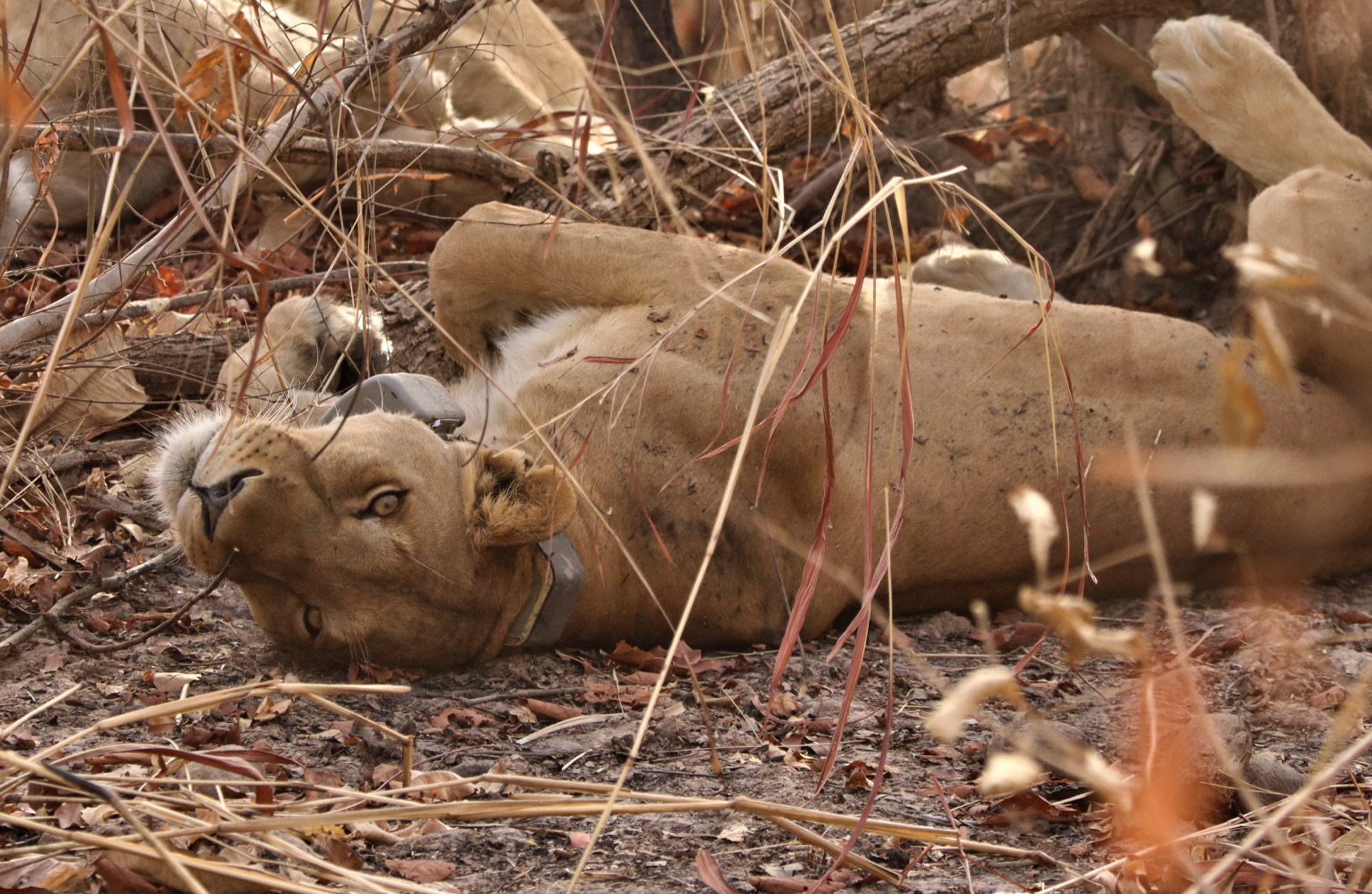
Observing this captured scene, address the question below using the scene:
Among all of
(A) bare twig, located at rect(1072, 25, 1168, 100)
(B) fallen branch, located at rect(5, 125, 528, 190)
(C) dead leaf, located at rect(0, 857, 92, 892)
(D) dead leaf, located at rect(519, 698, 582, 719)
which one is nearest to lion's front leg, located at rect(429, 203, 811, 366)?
(B) fallen branch, located at rect(5, 125, 528, 190)

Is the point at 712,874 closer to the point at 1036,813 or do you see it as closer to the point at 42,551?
the point at 1036,813

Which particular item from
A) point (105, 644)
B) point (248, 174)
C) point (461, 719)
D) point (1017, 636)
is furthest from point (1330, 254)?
point (105, 644)

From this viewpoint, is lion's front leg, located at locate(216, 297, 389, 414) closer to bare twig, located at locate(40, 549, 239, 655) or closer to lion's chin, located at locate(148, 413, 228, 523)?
lion's chin, located at locate(148, 413, 228, 523)

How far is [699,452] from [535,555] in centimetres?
61

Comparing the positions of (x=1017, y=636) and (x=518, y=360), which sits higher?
(x=518, y=360)

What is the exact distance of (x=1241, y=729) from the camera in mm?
2506

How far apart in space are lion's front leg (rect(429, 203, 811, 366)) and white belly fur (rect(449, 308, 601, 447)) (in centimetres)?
7

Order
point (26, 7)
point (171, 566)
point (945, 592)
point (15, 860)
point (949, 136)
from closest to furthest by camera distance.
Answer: point (15, 860) < point (171, 566) < point (945, 592) < point (26, 7) < point (949, 136)

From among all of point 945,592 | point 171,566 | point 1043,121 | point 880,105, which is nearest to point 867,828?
point 945,592

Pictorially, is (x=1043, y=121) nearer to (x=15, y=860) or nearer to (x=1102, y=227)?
(x=1102, y=227)

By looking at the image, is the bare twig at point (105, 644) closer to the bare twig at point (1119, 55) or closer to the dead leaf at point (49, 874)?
the dead leaf at point (49, 874)

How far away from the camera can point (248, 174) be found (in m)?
2.20

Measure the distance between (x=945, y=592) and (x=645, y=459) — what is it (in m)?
1.15

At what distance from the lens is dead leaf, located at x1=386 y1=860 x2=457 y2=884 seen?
205 centimetres
